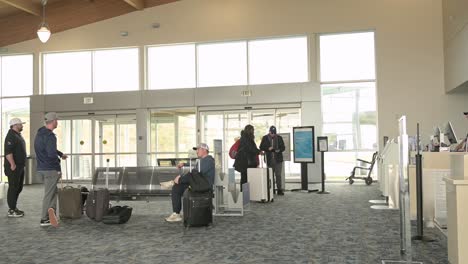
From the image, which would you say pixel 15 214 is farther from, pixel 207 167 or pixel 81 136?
pixel 81 136

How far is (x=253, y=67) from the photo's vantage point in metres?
13.8

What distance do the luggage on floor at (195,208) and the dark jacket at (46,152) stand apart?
1.92 m

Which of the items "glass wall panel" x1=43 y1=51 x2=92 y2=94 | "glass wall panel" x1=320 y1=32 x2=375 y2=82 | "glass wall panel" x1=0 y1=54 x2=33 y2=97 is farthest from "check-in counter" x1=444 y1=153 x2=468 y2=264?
"glass wall panel" x1=0 y1=54 x2=33 y2=97

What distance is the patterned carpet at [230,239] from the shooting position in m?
4.16

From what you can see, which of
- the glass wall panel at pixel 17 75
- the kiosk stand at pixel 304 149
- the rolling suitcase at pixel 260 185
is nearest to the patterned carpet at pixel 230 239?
the rolling suitcase at pixel 260 185

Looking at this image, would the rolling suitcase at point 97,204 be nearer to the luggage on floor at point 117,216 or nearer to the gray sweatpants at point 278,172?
the luggage on floor at point 117,216

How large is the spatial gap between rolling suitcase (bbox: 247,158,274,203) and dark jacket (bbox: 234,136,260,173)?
155 millimetres

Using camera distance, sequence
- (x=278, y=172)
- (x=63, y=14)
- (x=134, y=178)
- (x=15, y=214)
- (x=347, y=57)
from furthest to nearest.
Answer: (x=63, y=14) → (x=347, y=57) → (x=278, y=172) → (x=134, y=178) → (x=15, y=214)

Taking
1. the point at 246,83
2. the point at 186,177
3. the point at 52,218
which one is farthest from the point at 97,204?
the point at 246,83

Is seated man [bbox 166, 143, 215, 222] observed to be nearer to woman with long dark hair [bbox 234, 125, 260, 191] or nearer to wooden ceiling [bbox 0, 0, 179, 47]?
woman with long dark hair [bbox 234, 125, 260, 191]

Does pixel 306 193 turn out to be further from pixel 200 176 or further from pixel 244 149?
pixel 200 176

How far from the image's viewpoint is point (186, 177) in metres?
5.74

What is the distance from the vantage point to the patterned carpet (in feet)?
13.6

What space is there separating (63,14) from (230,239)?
39.8 ft
